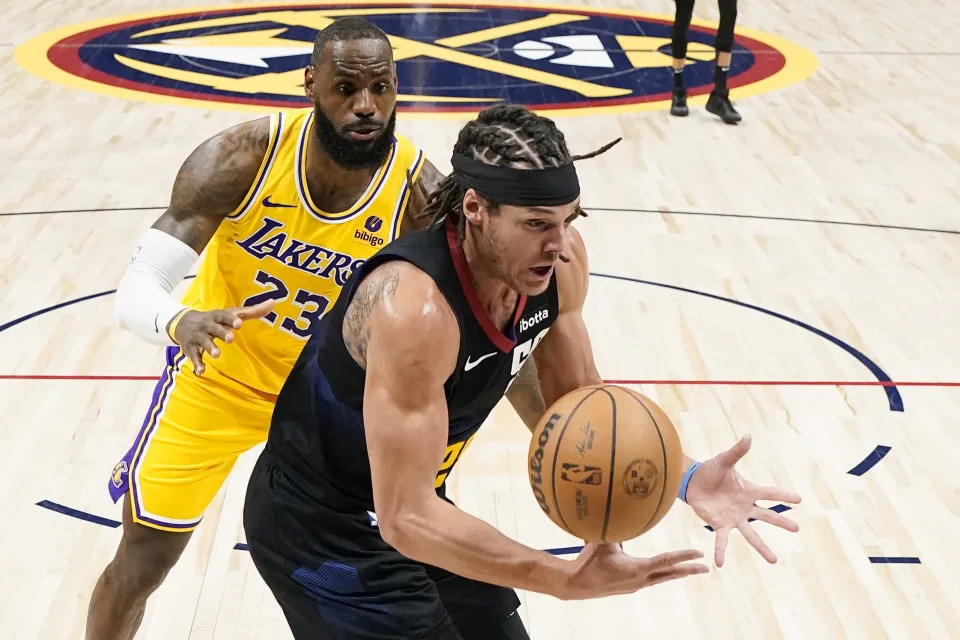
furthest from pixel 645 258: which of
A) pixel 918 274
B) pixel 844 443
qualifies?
pixel 844 443

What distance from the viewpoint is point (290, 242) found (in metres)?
3.86

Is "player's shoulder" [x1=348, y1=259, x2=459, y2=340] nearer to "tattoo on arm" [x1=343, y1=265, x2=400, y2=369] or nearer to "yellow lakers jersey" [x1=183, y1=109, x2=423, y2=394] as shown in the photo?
"tattoo on arm" [x1=343, y1=265, x2=400, y2=369]

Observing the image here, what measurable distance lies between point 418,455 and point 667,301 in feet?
14.9

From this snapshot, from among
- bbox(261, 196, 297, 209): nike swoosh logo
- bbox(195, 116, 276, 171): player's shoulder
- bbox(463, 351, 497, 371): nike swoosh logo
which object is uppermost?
bbox(463, 351, 497, 371): nike swoosh logo

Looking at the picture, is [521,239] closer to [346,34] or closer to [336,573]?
[336,573]

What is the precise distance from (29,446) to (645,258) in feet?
12.5

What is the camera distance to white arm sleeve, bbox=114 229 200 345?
357cm

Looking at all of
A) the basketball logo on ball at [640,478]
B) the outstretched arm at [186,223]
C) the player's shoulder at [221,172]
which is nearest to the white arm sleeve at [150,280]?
the outstretched arm at [186,223]

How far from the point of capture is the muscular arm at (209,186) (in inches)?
148

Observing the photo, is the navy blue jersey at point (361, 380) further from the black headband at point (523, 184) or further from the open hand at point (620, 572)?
the open hand at point (620, 572)

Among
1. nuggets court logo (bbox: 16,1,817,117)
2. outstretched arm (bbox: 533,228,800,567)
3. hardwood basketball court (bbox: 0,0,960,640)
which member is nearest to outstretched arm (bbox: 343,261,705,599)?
outstretched arm (bbox: 533,228,800,567)

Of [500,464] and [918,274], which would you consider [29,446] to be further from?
[918,274]

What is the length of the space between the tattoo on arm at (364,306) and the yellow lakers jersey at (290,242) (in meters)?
1.10

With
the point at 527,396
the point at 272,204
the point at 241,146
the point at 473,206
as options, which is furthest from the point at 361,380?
the point at 241,146
